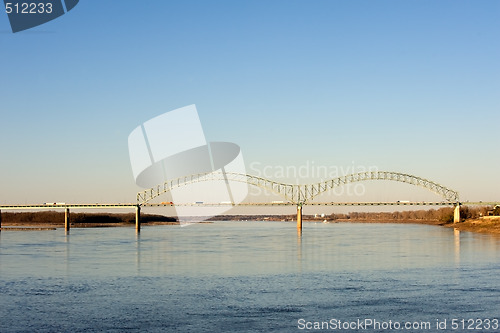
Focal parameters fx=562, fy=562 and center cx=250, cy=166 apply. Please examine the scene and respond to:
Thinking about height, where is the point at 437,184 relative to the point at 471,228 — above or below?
above

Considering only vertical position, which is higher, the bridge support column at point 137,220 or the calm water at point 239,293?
the calm water at point 239,293

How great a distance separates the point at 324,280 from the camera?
29203mm

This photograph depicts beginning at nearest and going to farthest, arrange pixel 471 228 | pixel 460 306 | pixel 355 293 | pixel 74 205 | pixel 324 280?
pixel 460 306 → pixel 355 293 → pixel 324 280 → pixel 471 228 → pixel 74 205

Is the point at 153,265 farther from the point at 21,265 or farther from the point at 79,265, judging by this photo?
the point at 21,265

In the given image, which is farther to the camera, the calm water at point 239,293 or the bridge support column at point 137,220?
the bridge support column at point 137,220

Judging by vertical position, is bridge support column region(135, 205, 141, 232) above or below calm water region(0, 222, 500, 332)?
below

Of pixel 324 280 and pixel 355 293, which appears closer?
pixel 355 293

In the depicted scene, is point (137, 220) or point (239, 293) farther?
point (137, 220)

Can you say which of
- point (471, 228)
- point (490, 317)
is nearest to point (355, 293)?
point (490, 317)

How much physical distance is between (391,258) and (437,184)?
105m

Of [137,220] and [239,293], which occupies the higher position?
[239,293]

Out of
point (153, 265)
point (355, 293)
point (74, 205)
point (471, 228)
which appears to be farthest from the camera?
point (74, 205)

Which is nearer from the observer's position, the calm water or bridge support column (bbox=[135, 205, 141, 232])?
the calm water

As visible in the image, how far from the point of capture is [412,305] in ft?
72.8
